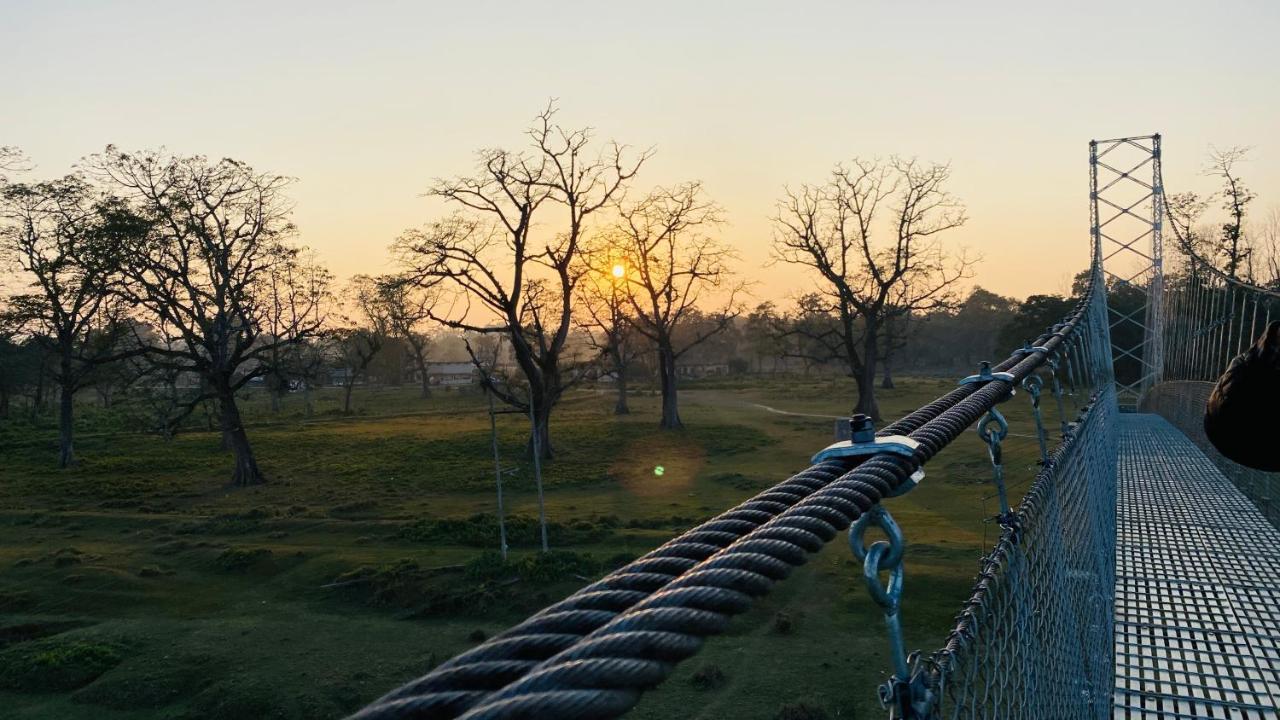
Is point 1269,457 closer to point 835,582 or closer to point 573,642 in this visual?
point 573,642

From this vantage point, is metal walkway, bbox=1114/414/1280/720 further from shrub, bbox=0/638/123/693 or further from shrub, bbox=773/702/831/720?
shrub, bbox=0/638/123/693

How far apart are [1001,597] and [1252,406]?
0.87m

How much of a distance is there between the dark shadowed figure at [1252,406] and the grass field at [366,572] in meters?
6.08

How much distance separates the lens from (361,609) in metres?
11.4

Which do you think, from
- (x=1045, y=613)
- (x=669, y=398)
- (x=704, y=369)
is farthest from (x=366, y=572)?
(x=704, y=369)

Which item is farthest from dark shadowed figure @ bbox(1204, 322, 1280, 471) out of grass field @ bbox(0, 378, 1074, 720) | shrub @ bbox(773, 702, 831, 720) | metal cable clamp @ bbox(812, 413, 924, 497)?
grass field @ bbox(0, 378, 1074, 720)

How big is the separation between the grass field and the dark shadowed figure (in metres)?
6.08

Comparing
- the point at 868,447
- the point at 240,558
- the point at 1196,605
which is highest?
the point at 868,447

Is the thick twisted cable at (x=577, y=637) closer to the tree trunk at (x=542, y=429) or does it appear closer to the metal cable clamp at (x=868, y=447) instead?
the metal cable clamp at (x=868, y=447)

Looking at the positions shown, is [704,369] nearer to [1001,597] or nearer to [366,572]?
[366,572]

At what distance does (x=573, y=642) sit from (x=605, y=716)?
152 millimetres

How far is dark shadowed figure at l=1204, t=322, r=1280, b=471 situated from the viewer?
194 centimetres

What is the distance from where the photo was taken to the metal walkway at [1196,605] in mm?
3818

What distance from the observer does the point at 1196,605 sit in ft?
16.0
